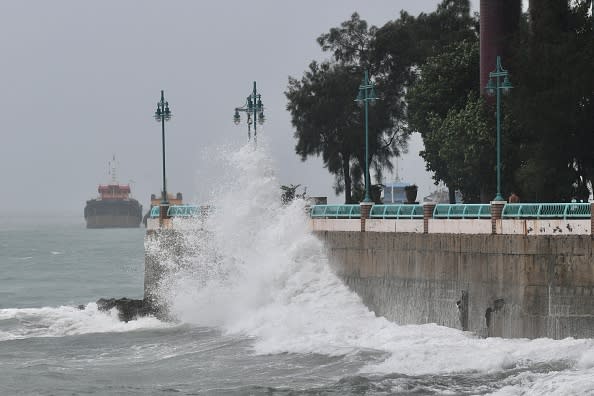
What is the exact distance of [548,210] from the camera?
3562cm

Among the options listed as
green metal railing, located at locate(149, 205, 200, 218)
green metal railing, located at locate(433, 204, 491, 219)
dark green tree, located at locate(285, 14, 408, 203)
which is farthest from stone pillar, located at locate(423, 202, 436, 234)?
dark green tree, located at locate(285, 14, 408, 203)

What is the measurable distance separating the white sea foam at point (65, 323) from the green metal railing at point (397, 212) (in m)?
11.3

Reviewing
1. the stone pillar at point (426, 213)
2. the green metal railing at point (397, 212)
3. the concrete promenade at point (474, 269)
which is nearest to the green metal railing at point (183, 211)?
the concrete promenade at point (474, 269)

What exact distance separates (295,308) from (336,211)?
12.9ft

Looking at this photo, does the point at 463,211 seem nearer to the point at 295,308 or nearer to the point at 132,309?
Result: the point at 295,308

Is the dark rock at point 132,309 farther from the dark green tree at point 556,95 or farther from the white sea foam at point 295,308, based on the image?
the dark green tree at point 556,95

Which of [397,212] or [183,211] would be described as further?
[183,211]

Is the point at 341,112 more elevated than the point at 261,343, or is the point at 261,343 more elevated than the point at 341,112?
the point at 341,112

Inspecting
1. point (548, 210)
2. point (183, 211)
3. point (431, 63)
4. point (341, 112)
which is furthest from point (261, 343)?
point (341, 112)

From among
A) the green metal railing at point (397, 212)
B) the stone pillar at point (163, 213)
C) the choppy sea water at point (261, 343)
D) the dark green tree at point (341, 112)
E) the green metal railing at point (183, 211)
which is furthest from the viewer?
the dark green tree at point (341, 112)

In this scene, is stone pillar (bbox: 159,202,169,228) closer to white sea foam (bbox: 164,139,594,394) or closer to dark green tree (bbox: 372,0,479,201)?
white sea foam (bbox: 164,139,594,394)

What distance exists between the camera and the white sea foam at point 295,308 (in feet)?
108

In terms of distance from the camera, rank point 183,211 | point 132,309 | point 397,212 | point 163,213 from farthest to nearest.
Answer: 1. point 163,213
2. point 183,211
3. point 132,309
4. point 397,212

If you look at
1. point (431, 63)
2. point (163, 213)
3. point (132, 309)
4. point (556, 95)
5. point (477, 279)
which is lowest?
point (132, 309)
